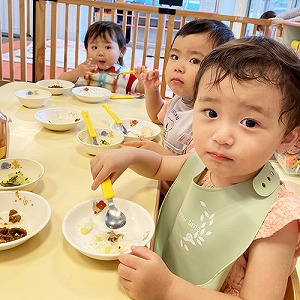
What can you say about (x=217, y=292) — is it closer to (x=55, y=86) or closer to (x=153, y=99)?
(x=153, y=99)

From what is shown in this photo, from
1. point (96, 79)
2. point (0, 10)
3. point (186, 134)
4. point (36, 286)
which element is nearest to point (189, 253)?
point (36, 286)

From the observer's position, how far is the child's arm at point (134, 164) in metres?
0.91

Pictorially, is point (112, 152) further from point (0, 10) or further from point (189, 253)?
point (0, 10)

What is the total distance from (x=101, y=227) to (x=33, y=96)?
1044 mm

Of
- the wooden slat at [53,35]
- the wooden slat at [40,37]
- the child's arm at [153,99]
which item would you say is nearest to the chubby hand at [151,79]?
the child's arm at [153,99]

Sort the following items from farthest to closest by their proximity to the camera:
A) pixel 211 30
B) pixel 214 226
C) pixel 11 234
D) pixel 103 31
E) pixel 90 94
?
1. pixel 103 31
2. pixel 90 94
3. pixel 211 30
4. pixel 214 226
5. pixel 11 234

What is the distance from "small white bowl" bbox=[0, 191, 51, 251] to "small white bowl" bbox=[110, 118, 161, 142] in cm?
63

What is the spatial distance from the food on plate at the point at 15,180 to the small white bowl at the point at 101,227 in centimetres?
21

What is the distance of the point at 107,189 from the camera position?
0.85 m

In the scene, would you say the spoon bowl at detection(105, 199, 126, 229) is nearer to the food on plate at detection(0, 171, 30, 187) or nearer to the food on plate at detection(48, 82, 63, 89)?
the food on plate at detection(0, 171, 30, 187)

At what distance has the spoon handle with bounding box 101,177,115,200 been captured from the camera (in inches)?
32.5

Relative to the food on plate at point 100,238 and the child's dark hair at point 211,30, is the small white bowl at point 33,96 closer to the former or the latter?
the child's dark hair at point 211,30

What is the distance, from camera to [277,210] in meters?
0.73

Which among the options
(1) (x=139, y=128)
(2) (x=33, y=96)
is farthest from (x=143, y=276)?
(2) (x=33, y=96)
